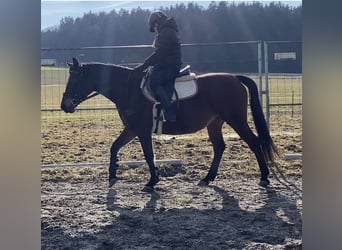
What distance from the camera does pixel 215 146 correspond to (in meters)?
4.82

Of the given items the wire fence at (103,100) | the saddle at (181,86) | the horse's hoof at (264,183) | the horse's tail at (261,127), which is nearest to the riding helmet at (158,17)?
the saddle at (181,86)

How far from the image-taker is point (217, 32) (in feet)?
26.5

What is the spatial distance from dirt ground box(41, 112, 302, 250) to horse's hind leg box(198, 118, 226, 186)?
0.09 m

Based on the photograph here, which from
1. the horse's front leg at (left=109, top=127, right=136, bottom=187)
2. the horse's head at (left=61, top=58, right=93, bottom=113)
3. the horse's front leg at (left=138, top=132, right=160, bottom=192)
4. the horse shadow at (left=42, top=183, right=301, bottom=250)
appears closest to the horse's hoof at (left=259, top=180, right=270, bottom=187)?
the horse shadow at (left=42, top=183, right=301, bottom=250)

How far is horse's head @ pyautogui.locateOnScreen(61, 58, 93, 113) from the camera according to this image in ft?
15.2

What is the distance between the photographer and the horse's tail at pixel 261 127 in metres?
4.60

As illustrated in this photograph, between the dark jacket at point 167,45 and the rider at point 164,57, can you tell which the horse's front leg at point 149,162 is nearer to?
the rider at point 164,57

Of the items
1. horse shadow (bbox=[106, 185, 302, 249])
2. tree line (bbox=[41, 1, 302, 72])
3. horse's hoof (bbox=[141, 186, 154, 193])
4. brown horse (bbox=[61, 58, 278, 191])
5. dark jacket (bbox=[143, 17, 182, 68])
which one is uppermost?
tree line (bbox=[41, 1, 302, 72])

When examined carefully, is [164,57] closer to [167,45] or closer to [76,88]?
[167,45]

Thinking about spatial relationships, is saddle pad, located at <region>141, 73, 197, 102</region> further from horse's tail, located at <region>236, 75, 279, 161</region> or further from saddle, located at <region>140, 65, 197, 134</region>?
horse's tail, located at <region>236, 75, 279, 161</region>

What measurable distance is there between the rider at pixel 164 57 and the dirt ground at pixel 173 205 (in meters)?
0.77

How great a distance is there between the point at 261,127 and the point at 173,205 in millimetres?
1272

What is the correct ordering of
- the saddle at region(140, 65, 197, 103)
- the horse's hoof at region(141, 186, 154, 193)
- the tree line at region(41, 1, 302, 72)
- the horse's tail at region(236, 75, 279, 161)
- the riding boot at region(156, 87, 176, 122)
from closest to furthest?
the horse's hoof at region(141, 186, 154, 193) < the riding boot at region(156, 87, 176, 122) < the saddle at region(140, 65, 197, 103) < the horse's tail at region(236, 75, 279, 161) < the tree line at region(41, 1, 302, 72)
